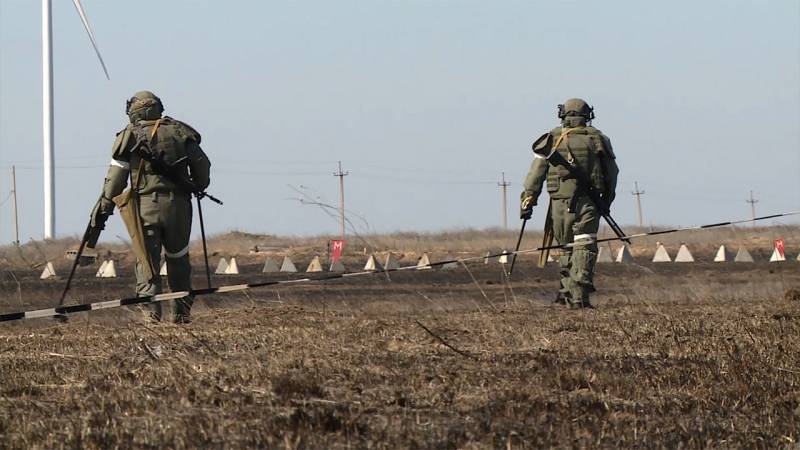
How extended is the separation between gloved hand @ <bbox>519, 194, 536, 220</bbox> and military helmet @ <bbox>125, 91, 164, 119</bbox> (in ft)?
13.5

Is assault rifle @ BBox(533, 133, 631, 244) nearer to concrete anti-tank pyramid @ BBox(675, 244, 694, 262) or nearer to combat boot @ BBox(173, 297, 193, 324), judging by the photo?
combat boot @ BBox(173, 297, 193, 324)

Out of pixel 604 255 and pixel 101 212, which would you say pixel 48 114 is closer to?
pixel 604 255

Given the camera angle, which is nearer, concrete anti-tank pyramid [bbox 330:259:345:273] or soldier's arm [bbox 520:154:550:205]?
soldier's arm [bbox 520:154:550:205]

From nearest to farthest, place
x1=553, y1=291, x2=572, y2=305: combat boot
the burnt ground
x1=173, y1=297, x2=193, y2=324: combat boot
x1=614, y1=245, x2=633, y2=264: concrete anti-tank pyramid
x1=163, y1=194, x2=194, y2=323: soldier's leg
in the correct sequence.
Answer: the burnt ground, x1=173, y1=297, x2=193, y2=324: combat boot, x1=163, y1=194, x2=194, y2=323: soldier's leg, x1=553, y1=291, x2=572, y2=305: combat boot, x1=614, y1=245, x2=633, y2=264: concrete anti-tank pyramid

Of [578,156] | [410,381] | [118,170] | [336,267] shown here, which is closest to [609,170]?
[578,156]

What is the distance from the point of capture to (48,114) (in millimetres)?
39531

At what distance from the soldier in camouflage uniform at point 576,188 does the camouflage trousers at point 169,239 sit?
3.91m

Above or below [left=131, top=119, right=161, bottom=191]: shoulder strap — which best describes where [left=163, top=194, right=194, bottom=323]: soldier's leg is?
below

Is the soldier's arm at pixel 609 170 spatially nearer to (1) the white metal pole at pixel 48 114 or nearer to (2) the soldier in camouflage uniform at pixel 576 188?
(2) the soldier in camouflage uniform at pixel 576 188

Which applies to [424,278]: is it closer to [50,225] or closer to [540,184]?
[540,184]

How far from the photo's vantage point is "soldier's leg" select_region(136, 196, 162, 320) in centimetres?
1316

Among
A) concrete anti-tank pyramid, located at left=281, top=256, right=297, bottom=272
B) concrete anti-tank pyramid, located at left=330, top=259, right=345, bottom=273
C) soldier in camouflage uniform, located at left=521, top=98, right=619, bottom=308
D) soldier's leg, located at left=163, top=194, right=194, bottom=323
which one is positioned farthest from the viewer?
concrete anti-tank pyramid, located at left=281, top=256, right=297, bottom=272

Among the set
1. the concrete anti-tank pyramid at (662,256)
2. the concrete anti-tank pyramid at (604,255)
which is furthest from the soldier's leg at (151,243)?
the concrete anti-tank pyramid at (662,256)

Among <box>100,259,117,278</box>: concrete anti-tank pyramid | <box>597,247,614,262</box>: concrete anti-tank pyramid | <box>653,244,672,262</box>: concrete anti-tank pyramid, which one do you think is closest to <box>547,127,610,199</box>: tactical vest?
<box>100,259,117,278</box>: concrete anti-tank pyramid
